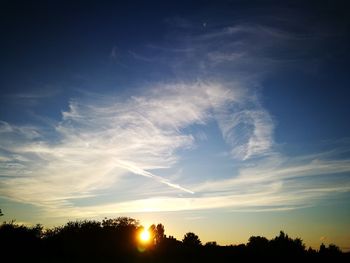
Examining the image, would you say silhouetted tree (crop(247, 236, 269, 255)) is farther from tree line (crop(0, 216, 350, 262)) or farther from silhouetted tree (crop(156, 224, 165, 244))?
silhouetted tree (crop(156, 224, 165, 244))

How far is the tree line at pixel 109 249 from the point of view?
69938 millimetres

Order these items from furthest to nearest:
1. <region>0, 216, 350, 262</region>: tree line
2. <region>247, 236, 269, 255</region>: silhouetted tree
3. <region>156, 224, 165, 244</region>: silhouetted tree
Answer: <region>156, 224, 165, 244</region>: silhouetted tree < <region>247, 236, 269, 255</region>: silhouetted tree < <region>0, 216, 350, 262</region>: tree line

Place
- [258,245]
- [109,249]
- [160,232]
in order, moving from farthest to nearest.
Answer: [160,232] < [258,245] < [109,249]

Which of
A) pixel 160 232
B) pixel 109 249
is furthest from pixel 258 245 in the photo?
pixel 160 232

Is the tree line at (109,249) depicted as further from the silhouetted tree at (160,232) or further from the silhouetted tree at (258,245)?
the silhouetted tree at (160,232)

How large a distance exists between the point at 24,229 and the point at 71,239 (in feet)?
39.4

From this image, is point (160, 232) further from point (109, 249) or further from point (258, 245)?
point (109, 249)

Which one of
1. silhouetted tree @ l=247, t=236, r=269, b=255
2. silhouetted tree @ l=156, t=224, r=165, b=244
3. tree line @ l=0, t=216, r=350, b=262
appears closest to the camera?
tree line @ l=0, t=216, r=350, b=262

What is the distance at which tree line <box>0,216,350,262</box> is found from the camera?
69938mm

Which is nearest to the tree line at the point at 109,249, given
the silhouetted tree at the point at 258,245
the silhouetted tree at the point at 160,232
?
the silhouetted tree at the point at 258,245

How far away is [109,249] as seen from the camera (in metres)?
81.8

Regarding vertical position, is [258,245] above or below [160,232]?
below

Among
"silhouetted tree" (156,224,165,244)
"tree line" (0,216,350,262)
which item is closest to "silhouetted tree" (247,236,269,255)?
"tree line" (0,216,350,262)

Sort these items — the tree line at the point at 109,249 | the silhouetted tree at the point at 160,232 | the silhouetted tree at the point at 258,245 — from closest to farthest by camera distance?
the tree line at the point at 109,249 → the silhouetted tree at the point at 258,245 → the silhouetted tree at the point at 160,232
